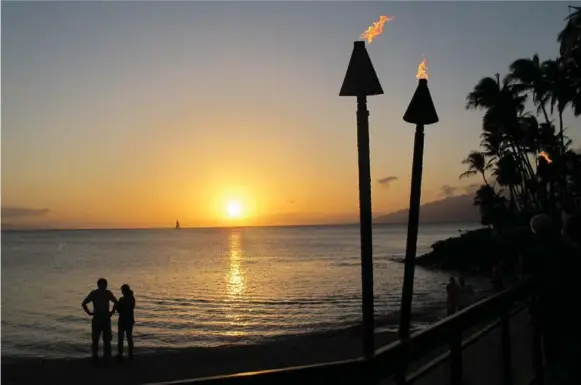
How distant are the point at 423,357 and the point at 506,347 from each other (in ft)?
5.47

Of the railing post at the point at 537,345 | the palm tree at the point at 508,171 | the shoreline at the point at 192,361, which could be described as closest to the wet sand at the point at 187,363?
the shoreline at the point at 192,361

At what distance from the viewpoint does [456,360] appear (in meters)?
3.78

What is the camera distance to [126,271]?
63.4 metres

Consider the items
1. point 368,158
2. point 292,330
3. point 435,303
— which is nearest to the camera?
point 368,158

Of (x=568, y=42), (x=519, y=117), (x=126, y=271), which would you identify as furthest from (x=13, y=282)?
(x=568, y=42)

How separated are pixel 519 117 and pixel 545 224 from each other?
3657 centimetres

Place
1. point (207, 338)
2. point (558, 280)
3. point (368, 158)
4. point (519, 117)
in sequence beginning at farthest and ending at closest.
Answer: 1. point (519, 117)
2. point (207, 338)
3. point (558, 280)
4. point (368, 158)

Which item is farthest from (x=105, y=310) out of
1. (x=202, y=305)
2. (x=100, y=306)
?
(x=202, y=305)

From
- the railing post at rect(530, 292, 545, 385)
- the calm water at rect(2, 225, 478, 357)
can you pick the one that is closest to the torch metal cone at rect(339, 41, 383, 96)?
the railing post at rect(530, 292, 545, 385)

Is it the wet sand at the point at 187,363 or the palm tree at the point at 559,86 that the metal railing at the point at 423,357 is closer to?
the wet sand at the point at 187,363

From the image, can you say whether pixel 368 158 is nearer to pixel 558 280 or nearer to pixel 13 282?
pixel 558 280

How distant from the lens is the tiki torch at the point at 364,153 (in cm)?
366

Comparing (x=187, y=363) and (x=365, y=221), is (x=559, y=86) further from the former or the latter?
(x=365, y=221)

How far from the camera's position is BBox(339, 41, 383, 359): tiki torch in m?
3.66
